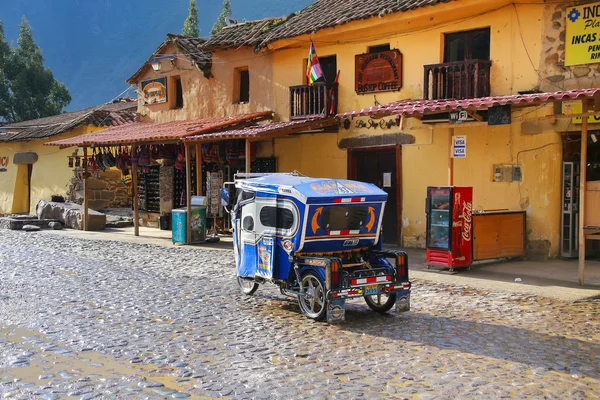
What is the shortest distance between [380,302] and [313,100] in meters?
9.55

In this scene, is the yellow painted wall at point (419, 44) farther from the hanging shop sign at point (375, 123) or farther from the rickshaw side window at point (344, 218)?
the rickshaw side window at point (344, 218)

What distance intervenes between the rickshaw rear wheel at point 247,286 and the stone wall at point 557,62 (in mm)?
7545

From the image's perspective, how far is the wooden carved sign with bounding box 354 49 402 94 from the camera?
16.1 m

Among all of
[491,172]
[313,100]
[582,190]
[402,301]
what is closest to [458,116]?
[491,172]

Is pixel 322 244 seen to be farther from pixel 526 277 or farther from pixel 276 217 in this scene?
pixel 526 277

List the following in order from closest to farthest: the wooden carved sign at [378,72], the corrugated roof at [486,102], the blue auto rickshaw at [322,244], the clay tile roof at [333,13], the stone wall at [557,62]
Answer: the blue auto rickshaw at [322,244], the corrugated roof at [486,102], the stone wall at [557,62], the clay tile roof at [333,13], the wooden carved sign at [378,72]

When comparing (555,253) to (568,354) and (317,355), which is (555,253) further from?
(317,355)

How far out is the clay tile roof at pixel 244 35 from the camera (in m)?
19.6

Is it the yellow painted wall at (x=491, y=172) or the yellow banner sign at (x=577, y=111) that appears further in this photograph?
the yellow painted wall at (x=491, y=172)

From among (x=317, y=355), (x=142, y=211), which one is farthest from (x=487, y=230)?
(x=142, y=211)

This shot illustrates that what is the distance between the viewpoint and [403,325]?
27.1 ft

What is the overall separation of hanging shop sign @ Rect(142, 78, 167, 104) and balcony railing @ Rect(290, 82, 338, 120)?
7.07m

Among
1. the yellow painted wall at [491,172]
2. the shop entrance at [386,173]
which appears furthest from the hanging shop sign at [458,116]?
the shop entrance at [386,173]

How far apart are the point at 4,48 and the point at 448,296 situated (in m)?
38.2
